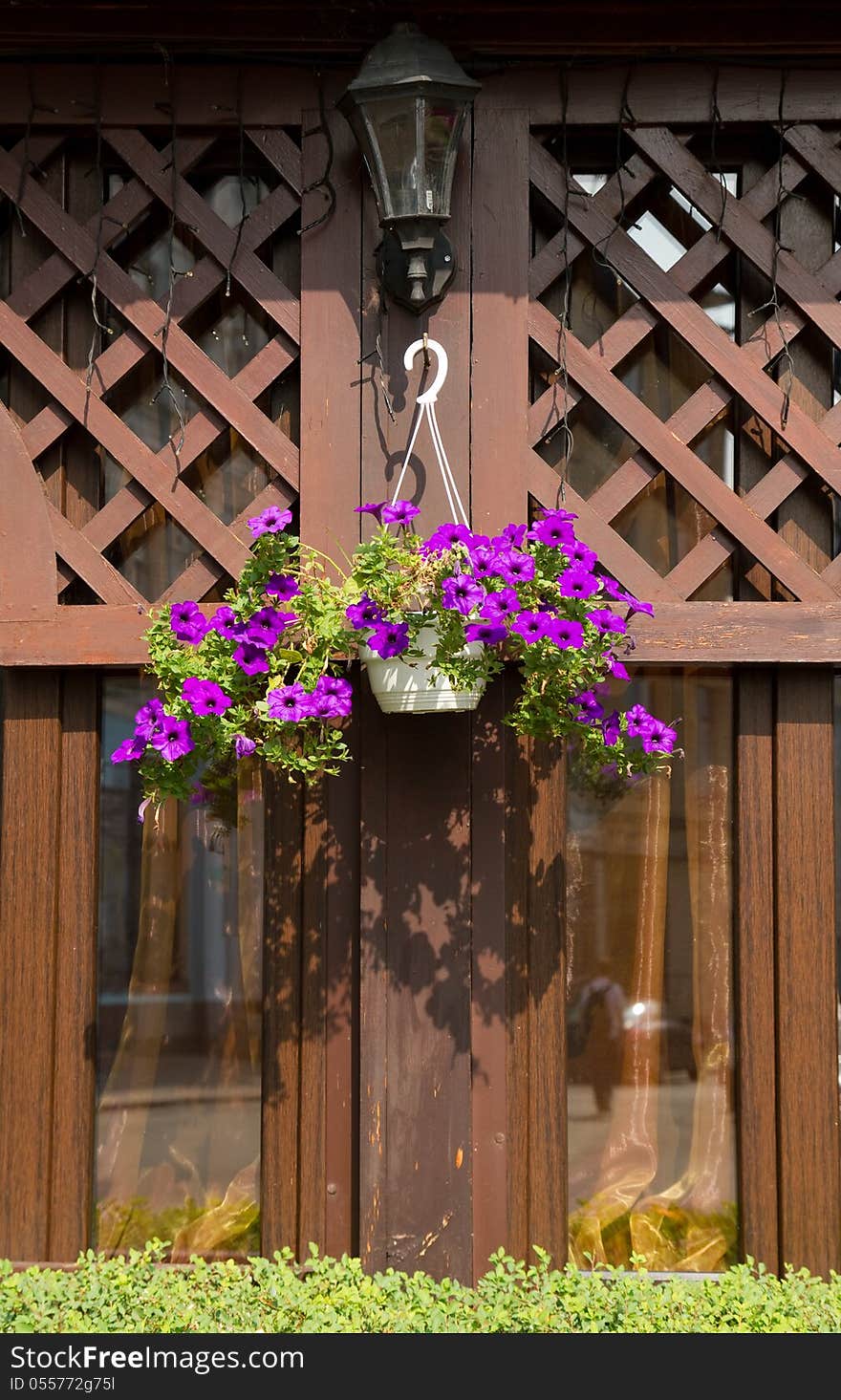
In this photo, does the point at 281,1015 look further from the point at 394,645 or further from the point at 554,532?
the point at 554,532

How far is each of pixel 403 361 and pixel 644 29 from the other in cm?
106

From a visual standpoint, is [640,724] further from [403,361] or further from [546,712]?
[403,361]

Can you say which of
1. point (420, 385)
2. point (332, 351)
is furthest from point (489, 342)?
point (332, 351)

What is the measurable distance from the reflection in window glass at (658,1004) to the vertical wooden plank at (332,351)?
93cm

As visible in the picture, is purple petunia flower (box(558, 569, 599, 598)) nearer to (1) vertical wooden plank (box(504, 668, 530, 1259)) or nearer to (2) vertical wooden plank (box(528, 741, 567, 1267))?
(1) vertical wooden plank (box(504, 668, 530, 1259))

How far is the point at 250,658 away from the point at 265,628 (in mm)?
76

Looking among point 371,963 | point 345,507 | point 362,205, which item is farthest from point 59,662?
point 362,205

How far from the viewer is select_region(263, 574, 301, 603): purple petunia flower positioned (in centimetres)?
287

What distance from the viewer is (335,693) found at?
2.79 metres

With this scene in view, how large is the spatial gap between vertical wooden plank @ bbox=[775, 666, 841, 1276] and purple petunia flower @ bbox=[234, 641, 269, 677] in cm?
135

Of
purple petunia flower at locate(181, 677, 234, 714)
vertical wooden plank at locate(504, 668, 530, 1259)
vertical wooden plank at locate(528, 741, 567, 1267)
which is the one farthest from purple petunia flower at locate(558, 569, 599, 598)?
purple petunia flower at locate(181, 677, 234, 714)

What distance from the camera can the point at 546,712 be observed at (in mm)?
2877
